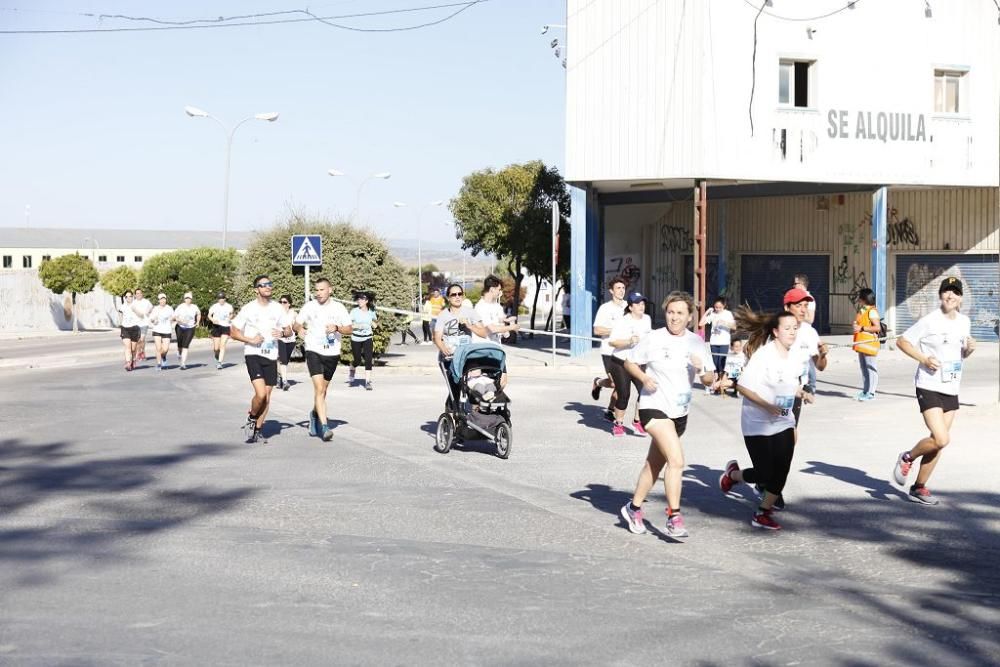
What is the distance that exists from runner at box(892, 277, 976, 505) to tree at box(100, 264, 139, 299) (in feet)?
173

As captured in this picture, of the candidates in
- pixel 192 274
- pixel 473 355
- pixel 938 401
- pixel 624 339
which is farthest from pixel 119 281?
pixel 938 401

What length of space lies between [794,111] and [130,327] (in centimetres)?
1535

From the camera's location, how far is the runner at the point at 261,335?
46.8 feet

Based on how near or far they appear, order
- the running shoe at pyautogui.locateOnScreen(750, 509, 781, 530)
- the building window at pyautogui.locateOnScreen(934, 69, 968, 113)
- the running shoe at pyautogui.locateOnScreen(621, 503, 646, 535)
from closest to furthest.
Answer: the running shoe at pyautogui.locateOnScreen(621, 503, 646, 535) < the running shoe at pyautogui.locateOnScreen(750, 509, 781, 530) < the building window at pyautogui.locateOnScreen(934, 69, 968, 113)

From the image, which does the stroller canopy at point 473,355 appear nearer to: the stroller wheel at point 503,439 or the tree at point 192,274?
the stroller wheel at point 503,439

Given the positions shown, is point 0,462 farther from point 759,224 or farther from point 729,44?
point 759,224

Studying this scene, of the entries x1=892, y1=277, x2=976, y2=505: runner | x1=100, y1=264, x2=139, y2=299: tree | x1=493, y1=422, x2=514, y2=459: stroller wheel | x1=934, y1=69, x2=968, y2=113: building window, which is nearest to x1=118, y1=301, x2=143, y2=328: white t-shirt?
x1=493, y1=422, x2=514, y2=459: stroller wheel

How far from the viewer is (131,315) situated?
27000 mm

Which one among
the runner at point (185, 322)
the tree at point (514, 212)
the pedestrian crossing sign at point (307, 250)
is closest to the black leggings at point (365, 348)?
the pedestrian crossing sign at point (307, 250)

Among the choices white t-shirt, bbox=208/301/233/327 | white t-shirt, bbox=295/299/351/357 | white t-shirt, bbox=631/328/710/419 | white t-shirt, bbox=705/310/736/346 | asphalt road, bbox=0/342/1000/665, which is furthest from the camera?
white t-shirt, bbox=208/301/233/327

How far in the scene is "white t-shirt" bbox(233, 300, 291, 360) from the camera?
14266mm

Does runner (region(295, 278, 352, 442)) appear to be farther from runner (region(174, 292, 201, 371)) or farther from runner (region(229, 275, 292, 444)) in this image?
runner (region(174, 292, 201, 371))

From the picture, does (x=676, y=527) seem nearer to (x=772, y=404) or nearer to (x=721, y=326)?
(x=772, y=404)

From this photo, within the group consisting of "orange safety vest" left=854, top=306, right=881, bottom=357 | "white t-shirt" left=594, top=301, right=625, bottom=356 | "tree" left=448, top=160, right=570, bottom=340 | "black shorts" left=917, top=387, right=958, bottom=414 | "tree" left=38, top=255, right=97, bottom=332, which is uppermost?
"tree" left=448, top=160, right=570, bottom=340
